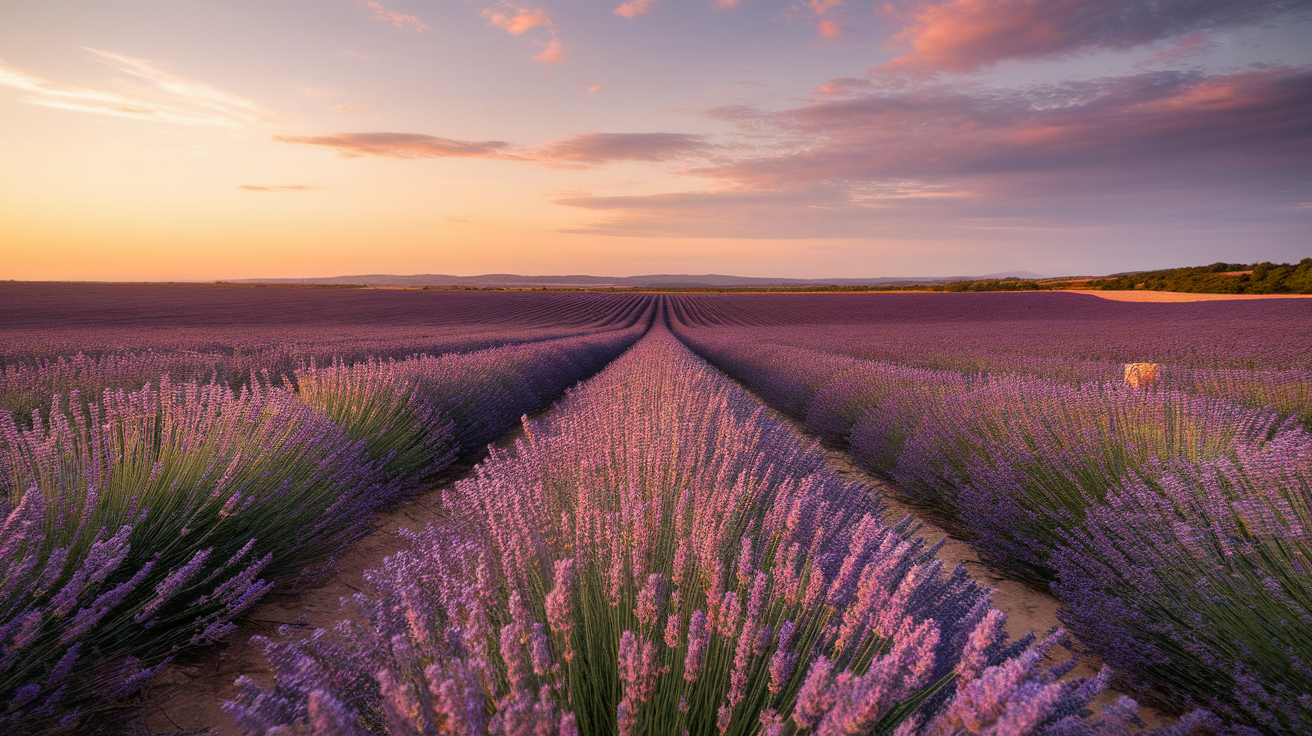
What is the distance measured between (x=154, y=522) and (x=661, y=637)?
6.83 feet

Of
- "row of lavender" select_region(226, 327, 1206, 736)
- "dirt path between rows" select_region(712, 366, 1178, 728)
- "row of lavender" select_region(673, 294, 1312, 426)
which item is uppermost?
"row of lavender" select_region(226, 327, 1206, 736)

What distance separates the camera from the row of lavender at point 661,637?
0.85m

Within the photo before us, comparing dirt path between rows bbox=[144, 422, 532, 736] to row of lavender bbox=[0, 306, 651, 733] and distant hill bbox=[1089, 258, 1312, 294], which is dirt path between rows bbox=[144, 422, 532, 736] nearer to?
row of lavender bbox=[0, 306, 651, 733]

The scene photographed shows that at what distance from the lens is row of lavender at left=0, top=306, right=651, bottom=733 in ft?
5.29

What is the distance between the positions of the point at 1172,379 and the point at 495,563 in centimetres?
697

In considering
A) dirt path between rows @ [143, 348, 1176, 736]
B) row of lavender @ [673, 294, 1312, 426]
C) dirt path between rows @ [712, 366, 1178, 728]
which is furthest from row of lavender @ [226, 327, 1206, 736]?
row of lavender @ [673, 294, 1312, 426]

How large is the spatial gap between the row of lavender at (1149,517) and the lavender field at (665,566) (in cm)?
2

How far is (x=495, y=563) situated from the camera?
70.9 inches

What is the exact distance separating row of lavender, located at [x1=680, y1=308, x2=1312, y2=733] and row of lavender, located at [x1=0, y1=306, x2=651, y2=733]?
10.3ft

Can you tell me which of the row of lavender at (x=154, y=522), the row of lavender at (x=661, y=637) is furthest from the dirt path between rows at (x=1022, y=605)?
the row of lavender at (x=154, y=522)

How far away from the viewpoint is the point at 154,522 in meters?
2.20

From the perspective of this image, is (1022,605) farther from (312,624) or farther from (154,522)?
(154,522)

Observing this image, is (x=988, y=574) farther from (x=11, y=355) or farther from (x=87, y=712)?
(x=11, y=355)

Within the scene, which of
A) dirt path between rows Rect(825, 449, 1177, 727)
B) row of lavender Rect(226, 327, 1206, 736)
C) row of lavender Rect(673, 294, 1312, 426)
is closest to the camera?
row of lavender Rect(226, 327, 1206, 736)
